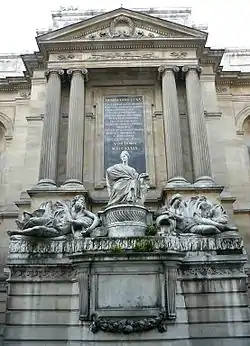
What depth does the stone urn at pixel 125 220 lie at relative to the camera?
513 inches

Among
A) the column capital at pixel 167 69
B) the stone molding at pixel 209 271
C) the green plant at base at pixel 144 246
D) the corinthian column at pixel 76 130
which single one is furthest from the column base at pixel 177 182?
the column capital at pixel 167 69

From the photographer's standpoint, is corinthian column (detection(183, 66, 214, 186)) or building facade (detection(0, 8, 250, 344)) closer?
corinthian column (detection(183, 66, 214, 186))

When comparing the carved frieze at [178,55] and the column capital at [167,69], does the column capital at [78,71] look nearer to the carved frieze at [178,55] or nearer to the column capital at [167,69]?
the column capital at [167,69]

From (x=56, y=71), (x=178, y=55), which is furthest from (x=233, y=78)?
(x=56, y=71)

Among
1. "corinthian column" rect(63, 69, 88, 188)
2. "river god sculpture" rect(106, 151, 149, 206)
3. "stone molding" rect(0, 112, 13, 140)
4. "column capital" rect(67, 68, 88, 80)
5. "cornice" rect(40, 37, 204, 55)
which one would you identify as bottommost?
"river god sculpture" rect(106, 151, 149, 206)

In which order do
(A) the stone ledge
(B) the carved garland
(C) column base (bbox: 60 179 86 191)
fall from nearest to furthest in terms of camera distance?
1. (B) the carved garland
2. (A) the stone ledge
3. (C) column base (bbox: 60 179 86 191)

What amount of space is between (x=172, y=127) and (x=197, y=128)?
3.60 ft

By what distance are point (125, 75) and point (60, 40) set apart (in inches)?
139

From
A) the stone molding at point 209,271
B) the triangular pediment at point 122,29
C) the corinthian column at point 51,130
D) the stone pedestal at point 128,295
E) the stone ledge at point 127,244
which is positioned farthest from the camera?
the triangular pediment at point 122,29

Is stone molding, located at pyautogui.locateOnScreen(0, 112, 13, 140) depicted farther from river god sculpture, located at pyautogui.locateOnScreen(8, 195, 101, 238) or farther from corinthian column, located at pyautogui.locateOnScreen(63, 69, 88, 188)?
river god sculpture, located at pyautogui.locateOnScreen(8, 195, 101, 238)

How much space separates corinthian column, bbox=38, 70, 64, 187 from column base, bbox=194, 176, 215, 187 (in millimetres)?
5865

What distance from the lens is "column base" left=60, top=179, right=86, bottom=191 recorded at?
17.0 m

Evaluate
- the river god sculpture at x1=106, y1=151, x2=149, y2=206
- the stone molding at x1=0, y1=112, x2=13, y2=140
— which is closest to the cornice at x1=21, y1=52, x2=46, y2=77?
the stone molding at x1=0, y1=112, x2=13, y2=140

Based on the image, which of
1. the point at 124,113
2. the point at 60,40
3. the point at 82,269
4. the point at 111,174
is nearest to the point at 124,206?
the point at 111,174
